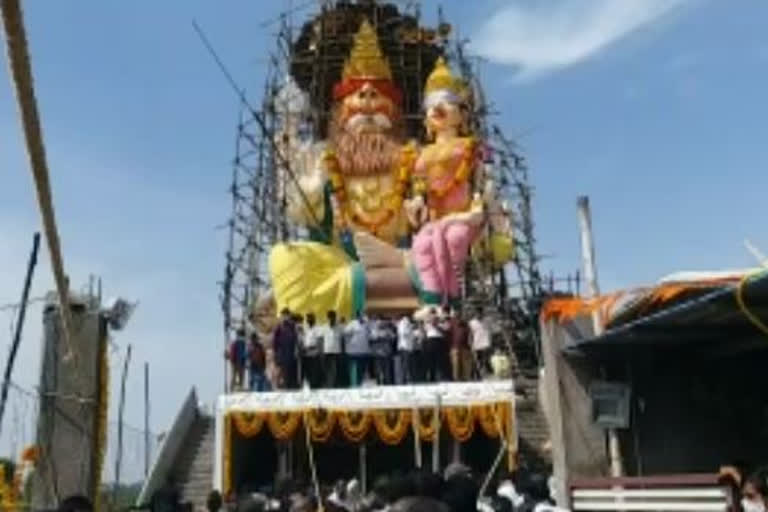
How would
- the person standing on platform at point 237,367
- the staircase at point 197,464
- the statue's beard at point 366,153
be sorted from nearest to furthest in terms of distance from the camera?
the staircase at point 197,464, the person standing on platform at point 237,367, the statue's beard at point 366,153

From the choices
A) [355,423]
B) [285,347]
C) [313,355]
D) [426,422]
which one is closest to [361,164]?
[313,355]

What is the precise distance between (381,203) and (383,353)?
666cm

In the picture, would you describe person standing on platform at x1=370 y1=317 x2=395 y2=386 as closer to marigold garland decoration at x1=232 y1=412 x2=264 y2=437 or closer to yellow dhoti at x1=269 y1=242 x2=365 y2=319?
marigold garland decoration at x1=232 y1=412 x2=264 y2=437

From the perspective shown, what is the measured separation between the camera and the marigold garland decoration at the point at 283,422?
13297mm

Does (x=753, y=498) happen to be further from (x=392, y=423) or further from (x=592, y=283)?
(x=392, y=423)

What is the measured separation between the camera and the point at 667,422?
8039mm

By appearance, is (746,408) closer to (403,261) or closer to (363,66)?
(403,261)

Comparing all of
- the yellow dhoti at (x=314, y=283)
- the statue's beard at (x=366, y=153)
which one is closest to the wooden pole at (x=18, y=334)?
the yellow dhoti at (x=314, y=283)

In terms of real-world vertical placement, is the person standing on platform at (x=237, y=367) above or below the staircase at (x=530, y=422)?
above

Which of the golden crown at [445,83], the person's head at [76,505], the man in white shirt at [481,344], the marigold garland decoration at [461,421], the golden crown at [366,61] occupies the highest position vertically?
the golden crown at [366,61]

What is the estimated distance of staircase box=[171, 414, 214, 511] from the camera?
553 inches

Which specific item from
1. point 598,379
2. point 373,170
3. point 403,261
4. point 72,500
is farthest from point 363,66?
point 72,500

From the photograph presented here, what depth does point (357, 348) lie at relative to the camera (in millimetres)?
13219

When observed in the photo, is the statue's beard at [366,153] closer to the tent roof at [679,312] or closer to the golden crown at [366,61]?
the golden crown at [366,61]
